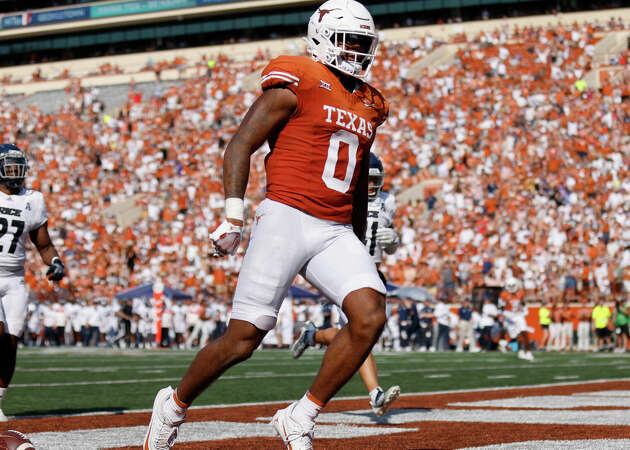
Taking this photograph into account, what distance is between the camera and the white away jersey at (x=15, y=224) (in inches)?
288

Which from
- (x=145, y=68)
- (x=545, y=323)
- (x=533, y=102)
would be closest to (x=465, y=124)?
(x=533, y=102)

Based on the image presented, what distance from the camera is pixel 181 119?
3641 cm

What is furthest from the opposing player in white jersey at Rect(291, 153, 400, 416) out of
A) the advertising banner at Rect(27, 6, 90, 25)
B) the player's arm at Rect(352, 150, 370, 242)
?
the advertising banner at Rect(27, 6, 90, 25)

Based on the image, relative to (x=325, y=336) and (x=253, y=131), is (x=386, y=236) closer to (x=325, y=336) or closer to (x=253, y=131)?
(x=325, y=336)

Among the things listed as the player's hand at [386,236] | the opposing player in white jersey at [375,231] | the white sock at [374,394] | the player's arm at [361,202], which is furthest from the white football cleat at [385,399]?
the player's arm at [361,202]

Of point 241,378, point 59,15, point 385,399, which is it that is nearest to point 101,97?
point 59,15

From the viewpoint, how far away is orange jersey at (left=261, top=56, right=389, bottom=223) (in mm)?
4523

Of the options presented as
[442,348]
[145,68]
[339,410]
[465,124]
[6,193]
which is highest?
[145,68]

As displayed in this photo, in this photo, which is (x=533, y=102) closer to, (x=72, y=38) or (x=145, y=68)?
(x=145, y=68)

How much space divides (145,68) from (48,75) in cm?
969

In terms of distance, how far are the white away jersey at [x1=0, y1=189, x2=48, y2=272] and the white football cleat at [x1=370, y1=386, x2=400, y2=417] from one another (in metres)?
2.67

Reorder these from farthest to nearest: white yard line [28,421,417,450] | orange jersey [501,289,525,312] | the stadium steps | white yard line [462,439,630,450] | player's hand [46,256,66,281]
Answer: the stadium steps < orange jersey [501,289,525,312] < player's hand [46,256,66,281] < white yard line [28,421,417,450] < white yard line [462,439,630,450]

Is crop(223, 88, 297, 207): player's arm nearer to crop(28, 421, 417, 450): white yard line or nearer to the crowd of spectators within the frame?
crop(28, 421, 417, 450): white yard line

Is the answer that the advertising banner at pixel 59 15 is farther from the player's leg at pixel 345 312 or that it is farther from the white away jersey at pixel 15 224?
the player's leg at pixel 345 312
